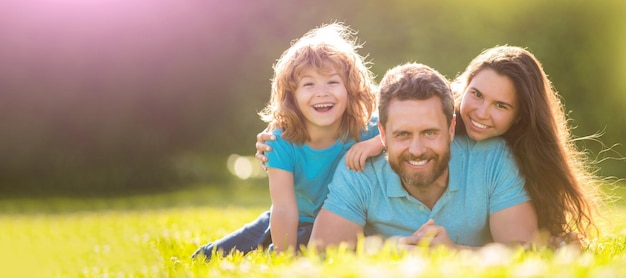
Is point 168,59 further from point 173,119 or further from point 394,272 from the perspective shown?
point 394,272

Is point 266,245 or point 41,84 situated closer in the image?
point 266,245

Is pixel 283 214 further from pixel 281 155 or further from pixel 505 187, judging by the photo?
pixel 505 187

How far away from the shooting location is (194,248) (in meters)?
4.76

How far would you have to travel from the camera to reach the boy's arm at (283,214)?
3924 millimetres

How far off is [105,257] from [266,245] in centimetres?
107

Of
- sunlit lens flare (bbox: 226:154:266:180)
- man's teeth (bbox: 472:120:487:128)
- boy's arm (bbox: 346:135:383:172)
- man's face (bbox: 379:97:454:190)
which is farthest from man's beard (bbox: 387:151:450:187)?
sunlit lens flare (bbox: 226:154:266:180)

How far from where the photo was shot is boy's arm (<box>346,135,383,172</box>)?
147 inches

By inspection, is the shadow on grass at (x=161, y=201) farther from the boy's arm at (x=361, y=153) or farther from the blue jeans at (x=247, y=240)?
the boy's arm at (x=361, y=153)

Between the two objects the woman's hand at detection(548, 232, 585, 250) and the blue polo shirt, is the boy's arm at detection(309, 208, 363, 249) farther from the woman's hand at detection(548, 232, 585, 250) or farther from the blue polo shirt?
the woman's hand at detection(548, 232, 585, 250)

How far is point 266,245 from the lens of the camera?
4.42 metres

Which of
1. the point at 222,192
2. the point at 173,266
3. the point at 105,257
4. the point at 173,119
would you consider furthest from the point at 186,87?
the point at 173,266

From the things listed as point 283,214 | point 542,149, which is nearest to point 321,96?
point 283,214

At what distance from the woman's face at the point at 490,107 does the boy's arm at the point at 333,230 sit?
0.83 metres

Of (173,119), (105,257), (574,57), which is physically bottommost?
(105,257)
